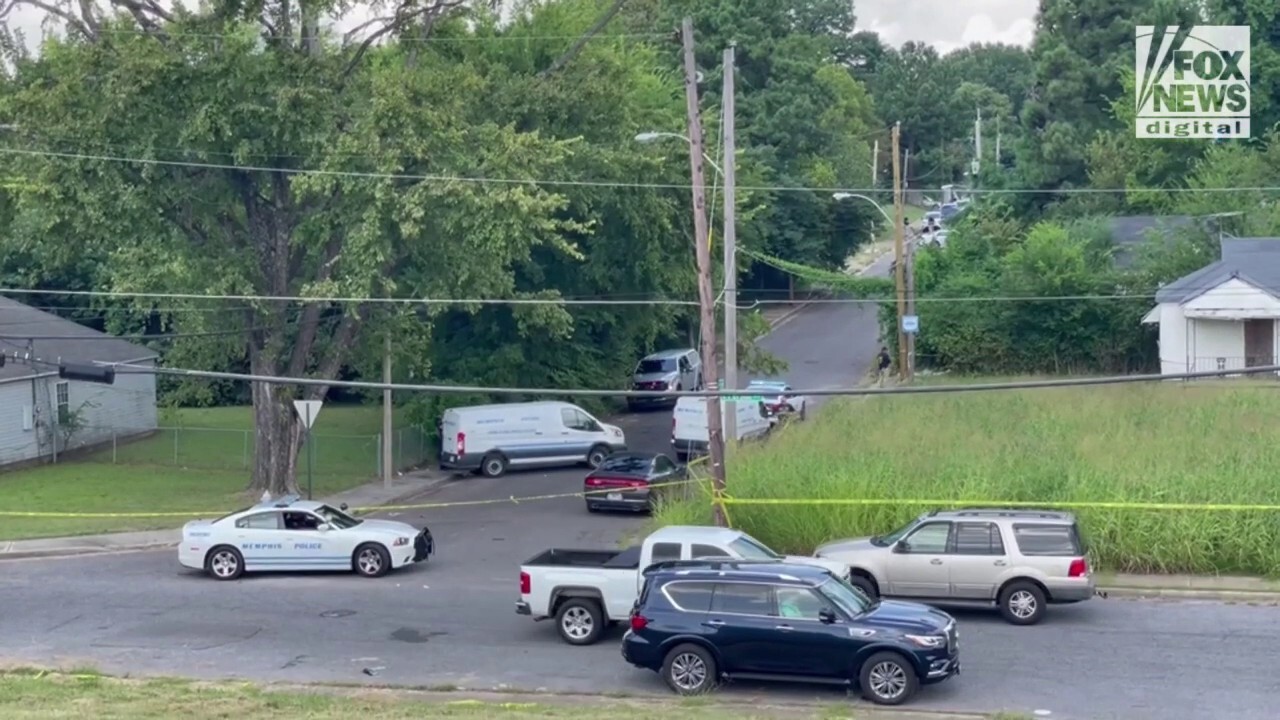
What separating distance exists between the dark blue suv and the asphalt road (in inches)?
15.8

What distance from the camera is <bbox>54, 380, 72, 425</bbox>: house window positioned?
4119 centimetres

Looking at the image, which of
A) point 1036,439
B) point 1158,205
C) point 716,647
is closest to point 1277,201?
point 1158,205

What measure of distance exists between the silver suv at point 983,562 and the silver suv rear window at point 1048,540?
0.05 feet

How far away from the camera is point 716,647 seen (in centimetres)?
1688

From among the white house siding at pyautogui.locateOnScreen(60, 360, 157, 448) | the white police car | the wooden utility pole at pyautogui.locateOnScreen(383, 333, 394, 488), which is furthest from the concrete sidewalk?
the white house siding at pyautogui.locateOnScreen(60, 360, 157, 448)

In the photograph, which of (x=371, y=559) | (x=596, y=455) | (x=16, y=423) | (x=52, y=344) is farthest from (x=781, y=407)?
(x=52, y=344)

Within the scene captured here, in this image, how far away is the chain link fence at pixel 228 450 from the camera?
39781 millimetres

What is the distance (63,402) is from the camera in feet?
137

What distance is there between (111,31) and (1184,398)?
91.1 feet

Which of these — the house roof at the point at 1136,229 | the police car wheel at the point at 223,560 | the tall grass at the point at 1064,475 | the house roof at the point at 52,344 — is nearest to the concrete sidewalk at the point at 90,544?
the police car wheel at the point at 223,560

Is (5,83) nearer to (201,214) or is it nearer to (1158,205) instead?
(201,214)

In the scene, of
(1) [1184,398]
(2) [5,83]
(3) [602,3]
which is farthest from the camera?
(3) [602,3]

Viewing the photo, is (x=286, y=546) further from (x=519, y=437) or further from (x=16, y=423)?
(x=16, y=423)

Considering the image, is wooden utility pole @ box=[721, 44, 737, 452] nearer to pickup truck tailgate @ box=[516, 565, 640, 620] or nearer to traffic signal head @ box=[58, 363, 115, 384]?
pickup truck tailgate @ box=[516, 565, 640, 620]
